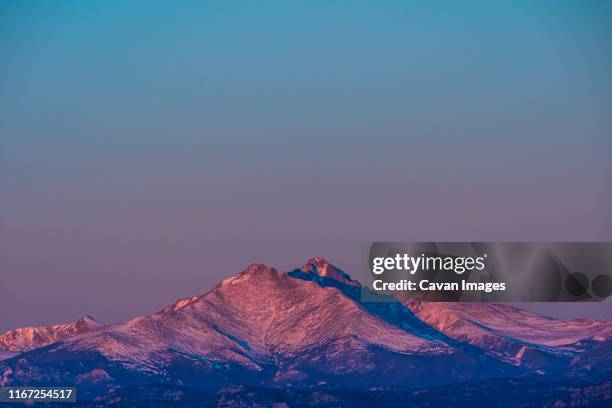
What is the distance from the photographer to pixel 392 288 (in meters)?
189

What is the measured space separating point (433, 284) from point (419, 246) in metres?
6.08

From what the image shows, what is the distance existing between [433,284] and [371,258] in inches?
434

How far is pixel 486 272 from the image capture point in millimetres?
199750

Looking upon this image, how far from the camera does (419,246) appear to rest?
638ft

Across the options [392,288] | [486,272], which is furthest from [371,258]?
[486,272]

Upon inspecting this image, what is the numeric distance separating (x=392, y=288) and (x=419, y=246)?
7869 mm

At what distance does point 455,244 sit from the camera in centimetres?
19725

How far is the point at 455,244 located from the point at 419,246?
17.9 feet

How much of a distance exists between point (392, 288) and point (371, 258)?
4492 mm

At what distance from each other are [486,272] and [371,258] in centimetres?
1732

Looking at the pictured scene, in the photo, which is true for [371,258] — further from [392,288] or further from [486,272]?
[486,272]

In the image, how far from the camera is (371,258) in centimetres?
19075

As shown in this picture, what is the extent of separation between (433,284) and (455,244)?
18.4 feet
